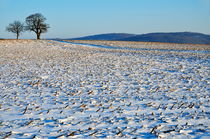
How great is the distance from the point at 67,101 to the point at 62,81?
3.03 metres

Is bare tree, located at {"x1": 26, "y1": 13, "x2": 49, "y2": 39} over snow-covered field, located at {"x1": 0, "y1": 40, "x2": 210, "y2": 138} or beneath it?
over

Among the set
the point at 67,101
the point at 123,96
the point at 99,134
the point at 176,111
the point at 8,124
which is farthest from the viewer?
the point at 123,96

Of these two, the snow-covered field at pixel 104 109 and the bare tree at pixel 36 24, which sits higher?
the bare tree at pixel 36 24

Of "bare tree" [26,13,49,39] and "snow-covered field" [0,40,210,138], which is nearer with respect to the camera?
"snow-covered field" [0,40,210,138]

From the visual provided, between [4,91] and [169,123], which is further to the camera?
[4,91]

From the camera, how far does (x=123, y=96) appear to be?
6.84 metres

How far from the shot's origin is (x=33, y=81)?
9.16 m

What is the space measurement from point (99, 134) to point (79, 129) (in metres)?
0.52

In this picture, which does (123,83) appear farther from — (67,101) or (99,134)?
(99,134)

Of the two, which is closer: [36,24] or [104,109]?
[104,109]

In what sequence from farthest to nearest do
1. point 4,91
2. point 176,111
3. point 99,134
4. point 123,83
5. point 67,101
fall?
point 123,83
point 4,91
point 67,101
point 176,111
point 99,134

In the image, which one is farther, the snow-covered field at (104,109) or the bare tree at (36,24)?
the bare tree at (36,24)

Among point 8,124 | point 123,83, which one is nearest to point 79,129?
point 8,124

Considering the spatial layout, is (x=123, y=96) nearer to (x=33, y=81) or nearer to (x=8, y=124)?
(x=8, y=124)
